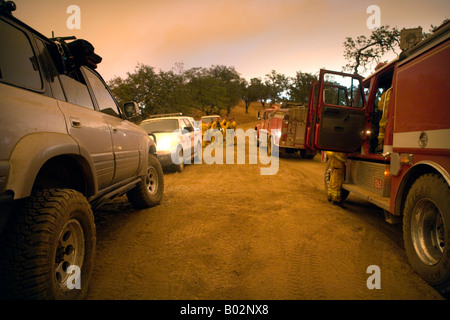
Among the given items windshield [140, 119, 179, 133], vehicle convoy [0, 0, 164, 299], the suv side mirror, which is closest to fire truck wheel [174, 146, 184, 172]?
windshield [140, 119, 179, 133]

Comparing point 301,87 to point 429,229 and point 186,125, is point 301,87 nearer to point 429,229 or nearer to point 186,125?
point 186,125

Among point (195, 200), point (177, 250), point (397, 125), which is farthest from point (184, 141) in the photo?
point (397, 125)

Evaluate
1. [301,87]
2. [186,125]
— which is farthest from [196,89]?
[186,125]

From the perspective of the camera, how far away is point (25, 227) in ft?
5.49

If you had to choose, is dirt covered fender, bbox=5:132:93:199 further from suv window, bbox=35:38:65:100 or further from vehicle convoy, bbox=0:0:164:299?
suv window, bbox=35:38:65:100

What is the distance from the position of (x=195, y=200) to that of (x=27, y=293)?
12.8ft

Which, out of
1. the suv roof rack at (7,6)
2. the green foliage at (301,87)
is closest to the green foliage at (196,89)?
the green foliage at (301,87)

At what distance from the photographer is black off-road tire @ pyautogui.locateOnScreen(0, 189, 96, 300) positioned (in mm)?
1575

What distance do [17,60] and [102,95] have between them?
1678mm

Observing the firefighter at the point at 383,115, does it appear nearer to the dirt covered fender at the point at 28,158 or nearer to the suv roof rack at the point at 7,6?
the dirt covered fender at the point at 28,158

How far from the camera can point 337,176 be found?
202 inches
